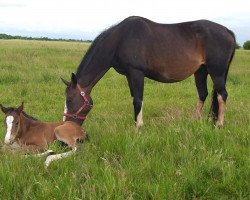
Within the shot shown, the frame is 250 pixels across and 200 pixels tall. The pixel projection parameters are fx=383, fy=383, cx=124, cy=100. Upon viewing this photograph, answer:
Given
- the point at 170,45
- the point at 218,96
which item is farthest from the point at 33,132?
the point at 218,96

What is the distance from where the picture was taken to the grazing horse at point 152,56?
7395 mm

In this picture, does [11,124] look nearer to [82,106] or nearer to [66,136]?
[66,136]

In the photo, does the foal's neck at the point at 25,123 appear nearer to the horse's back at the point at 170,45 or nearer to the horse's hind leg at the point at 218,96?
the horse's back at the point at 170,45

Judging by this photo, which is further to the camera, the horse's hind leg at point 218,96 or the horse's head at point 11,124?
the horse's hind leg at point 218,96

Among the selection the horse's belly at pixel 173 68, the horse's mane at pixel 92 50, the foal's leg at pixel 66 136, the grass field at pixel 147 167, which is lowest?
the foal's leg at pixel 66 136

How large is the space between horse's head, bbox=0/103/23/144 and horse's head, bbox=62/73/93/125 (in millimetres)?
1061

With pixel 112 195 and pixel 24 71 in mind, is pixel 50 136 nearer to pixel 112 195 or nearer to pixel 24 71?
pixel 112 195

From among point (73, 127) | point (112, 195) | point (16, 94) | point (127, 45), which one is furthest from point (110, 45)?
point (16, 94)

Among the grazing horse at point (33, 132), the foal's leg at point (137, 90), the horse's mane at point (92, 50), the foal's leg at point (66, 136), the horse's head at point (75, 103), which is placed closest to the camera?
the grazing horse at point (33, 132)

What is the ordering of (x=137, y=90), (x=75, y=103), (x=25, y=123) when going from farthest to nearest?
1. (x=137, y=90)
2. (x=75, y=103)
3. (x=25, y=123)

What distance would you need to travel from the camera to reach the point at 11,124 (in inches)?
233

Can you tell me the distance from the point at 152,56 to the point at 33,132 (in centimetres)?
283

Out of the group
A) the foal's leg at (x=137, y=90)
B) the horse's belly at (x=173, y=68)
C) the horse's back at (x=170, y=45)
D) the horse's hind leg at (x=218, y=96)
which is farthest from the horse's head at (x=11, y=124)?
the horse's hind leg at (x=218, y=96)

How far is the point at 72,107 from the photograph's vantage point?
7.11 metres
